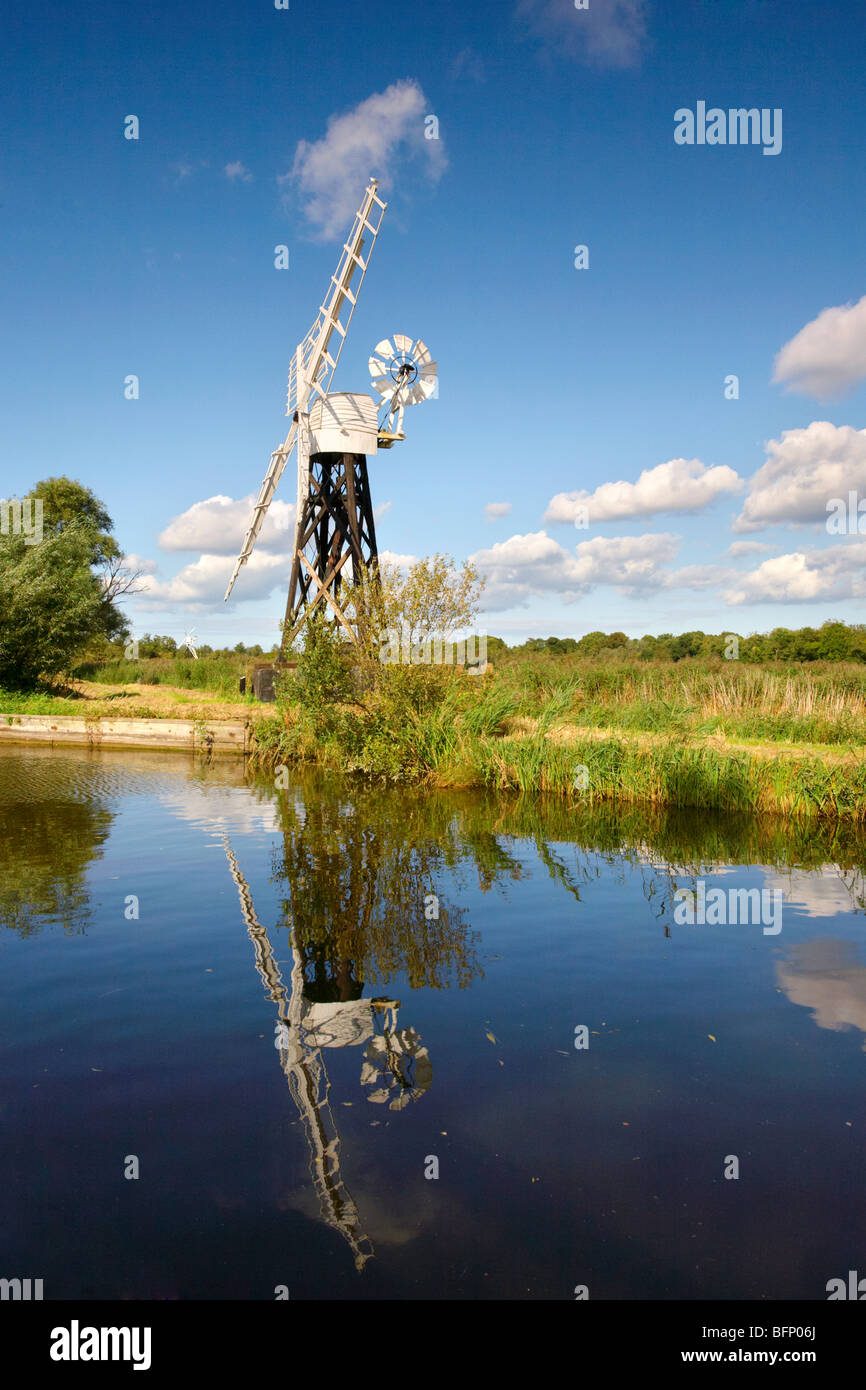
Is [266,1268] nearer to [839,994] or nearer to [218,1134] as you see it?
[218,1134]

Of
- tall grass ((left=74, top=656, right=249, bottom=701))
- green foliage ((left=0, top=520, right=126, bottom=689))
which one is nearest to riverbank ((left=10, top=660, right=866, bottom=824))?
green foliage ((left=0, top=520, right=126, bottom=689))

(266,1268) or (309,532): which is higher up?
(309,532)

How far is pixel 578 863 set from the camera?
875 centimetres

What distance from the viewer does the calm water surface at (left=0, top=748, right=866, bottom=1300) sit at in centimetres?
288

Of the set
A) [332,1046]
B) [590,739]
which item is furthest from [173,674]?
[332,1046]

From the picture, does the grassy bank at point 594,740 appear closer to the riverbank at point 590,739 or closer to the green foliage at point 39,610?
the riverbank at point 590,739

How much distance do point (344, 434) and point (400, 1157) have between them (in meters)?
21.1

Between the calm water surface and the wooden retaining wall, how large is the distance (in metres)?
9.18

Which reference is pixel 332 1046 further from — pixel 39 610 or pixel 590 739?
pixel 39 610

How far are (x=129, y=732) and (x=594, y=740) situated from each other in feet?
35.8

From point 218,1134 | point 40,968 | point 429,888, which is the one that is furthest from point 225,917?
point 218,1134

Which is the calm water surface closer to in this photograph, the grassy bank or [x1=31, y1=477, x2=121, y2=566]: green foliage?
the grassy bank

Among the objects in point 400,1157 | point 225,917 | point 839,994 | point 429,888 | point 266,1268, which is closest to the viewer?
point 266,1268
